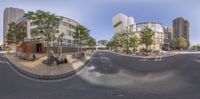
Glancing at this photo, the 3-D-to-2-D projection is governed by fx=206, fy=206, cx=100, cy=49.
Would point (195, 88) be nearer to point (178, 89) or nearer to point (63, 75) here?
point (178, 89)

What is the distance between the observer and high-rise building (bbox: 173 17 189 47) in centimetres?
10439

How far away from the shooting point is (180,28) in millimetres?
108750

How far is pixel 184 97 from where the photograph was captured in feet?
25.4

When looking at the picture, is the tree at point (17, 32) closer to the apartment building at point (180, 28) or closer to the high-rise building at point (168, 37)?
the high-rise building at point (168, 37)

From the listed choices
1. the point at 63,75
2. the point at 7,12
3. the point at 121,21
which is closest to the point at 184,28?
the point at 121,21

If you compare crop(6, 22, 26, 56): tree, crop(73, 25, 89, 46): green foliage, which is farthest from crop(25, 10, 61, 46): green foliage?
crop(73, 25, 89, 46): green foliage

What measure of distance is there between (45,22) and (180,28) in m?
99.2

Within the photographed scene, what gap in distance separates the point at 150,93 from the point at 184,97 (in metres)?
1.35

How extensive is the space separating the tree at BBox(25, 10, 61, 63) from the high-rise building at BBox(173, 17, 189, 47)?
91.9m

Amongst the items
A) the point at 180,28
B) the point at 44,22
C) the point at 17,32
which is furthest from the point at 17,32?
the point at 180,28

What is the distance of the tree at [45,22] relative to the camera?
22.3 m

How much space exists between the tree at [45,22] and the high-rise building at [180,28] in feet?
301

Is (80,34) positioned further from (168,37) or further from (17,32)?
(168,37)

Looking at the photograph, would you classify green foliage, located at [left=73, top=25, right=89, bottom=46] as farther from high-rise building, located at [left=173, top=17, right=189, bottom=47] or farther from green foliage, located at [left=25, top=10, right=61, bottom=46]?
high-rise building, located at [left=173, top=17, right=189, bottom=47]
